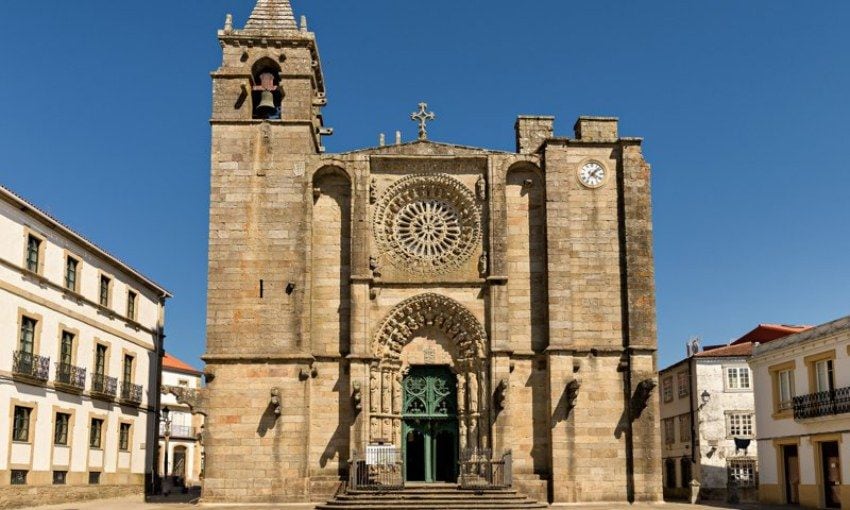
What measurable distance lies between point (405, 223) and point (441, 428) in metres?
6.15

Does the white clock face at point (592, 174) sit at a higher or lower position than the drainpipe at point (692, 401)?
higher

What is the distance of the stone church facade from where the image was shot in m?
25.1

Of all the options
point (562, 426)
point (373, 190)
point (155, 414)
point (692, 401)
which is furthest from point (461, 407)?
point (692, 401)

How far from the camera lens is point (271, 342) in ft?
83.7

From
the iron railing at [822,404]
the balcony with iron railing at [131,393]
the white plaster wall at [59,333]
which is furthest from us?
the balcony with iron railing at [131,393]

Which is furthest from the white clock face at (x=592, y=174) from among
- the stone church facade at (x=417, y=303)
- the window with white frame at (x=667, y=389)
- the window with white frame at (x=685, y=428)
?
the window with white frame at (x=667, y=389)

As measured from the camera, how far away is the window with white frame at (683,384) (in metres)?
40.0

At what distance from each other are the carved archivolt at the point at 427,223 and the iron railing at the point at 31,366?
990 centimetres

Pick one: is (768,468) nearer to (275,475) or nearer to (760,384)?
(760,384)

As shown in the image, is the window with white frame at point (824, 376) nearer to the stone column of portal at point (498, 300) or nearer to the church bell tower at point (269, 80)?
the stone column of portal at point (498, 300)

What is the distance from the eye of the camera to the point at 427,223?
27.2 meters

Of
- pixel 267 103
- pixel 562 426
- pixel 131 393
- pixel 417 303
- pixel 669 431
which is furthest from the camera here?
pixel 669 431

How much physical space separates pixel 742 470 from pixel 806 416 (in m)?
12.8

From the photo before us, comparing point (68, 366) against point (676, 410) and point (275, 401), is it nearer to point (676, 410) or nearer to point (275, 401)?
point (275, 401)
